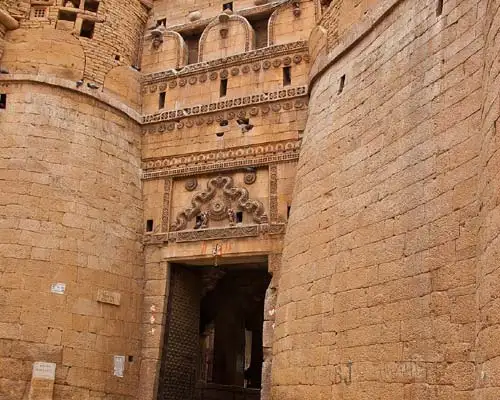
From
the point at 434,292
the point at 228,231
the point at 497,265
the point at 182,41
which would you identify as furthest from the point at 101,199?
the point at 497,265

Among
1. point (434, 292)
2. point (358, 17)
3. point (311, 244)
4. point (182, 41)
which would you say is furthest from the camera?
point (182, 41)

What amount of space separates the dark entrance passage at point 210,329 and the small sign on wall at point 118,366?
0.62 metres

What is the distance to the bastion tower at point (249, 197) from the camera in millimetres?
5273

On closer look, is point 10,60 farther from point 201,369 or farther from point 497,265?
point 497,265

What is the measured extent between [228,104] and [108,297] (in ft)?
11.7

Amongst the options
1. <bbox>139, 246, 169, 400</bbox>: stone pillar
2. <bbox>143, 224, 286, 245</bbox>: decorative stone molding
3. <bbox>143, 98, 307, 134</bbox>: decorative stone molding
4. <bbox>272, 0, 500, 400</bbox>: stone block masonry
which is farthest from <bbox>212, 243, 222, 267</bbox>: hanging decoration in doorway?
<bbox>143, 98, 307, 134</bbox>: decorative stone molding

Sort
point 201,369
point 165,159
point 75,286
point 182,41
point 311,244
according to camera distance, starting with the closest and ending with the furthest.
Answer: point 311,244
point 75,286
point 165,159
point 182,41
point 201,369

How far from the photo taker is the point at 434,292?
204 inches

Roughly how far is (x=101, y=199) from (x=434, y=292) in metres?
5.75

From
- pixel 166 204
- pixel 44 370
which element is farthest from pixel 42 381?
pixel 166 204

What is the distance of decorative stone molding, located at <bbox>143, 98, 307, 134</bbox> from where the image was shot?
968 centimetres

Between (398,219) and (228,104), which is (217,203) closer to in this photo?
(228,104)

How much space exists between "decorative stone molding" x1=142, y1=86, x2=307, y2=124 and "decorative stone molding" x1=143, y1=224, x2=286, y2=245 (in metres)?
1.89

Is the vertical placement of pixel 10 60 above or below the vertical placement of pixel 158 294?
above
